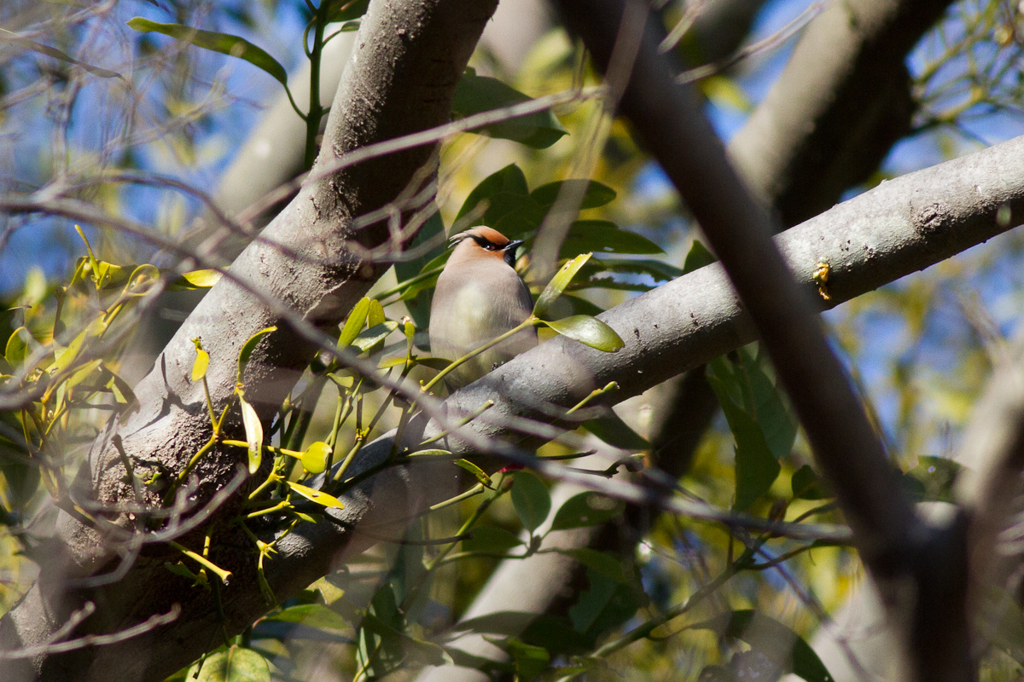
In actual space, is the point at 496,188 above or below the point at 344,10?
below

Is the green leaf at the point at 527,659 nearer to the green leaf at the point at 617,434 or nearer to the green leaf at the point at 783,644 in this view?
the green leaf at the point at 783,644

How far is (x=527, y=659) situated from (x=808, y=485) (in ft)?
2.20

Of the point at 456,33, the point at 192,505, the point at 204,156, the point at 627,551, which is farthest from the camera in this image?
the point at 204,156

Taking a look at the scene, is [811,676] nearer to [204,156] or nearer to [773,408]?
[773,408]

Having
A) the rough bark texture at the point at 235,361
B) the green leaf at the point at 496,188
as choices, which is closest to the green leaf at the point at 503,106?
the green leaf at the point at 496,188

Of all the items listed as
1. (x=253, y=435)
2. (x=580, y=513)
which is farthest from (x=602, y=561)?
(x=253, y=435)

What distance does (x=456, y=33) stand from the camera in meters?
1.14

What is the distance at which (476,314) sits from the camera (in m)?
2.04

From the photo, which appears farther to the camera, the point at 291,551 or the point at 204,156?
the point at 204,156

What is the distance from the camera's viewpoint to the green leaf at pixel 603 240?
5.94 feet

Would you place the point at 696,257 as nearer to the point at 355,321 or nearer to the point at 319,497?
the point at 355,321

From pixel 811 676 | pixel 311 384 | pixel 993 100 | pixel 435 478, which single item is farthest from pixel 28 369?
pixel 993 100

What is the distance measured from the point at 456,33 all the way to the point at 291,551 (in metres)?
0.81

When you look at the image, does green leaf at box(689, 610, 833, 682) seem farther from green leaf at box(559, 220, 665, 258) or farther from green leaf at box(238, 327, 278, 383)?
green leaf at box(238, 327, 278, 383)
